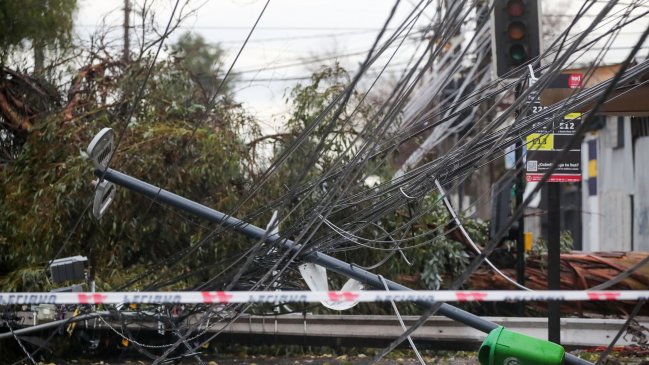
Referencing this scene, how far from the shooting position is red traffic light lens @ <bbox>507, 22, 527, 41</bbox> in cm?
857

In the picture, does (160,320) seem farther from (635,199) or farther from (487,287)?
(635,199)

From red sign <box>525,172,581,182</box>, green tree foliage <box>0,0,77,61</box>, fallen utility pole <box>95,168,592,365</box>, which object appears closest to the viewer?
fallen utility pole <box>95,168,592,365</box>

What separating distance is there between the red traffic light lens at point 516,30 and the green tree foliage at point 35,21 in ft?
23.7

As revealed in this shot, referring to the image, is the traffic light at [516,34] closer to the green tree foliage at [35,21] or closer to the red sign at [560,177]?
the red sign at [560,177]

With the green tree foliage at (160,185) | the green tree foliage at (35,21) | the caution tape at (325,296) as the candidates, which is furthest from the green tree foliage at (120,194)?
the caution tape at (325,296)

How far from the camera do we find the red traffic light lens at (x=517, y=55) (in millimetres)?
8523

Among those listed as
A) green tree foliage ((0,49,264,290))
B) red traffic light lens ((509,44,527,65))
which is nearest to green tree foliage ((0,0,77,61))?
green tree foliage ((0,49,264,290))

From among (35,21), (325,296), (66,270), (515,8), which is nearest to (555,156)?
(515,8)

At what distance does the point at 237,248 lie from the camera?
10.5m

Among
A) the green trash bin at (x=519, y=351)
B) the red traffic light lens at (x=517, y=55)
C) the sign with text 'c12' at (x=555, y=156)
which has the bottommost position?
the green trash bin at (x=519, y=351)

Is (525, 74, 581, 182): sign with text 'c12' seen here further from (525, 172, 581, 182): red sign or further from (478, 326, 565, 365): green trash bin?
(478, 326, 565, 365): green trash bin

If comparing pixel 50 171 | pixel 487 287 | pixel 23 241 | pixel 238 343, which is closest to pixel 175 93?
pixel 50 171

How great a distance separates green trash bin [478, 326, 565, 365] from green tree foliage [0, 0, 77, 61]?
9185 mm

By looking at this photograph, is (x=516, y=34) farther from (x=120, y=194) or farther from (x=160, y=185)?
Result: (x=120, y=194)
